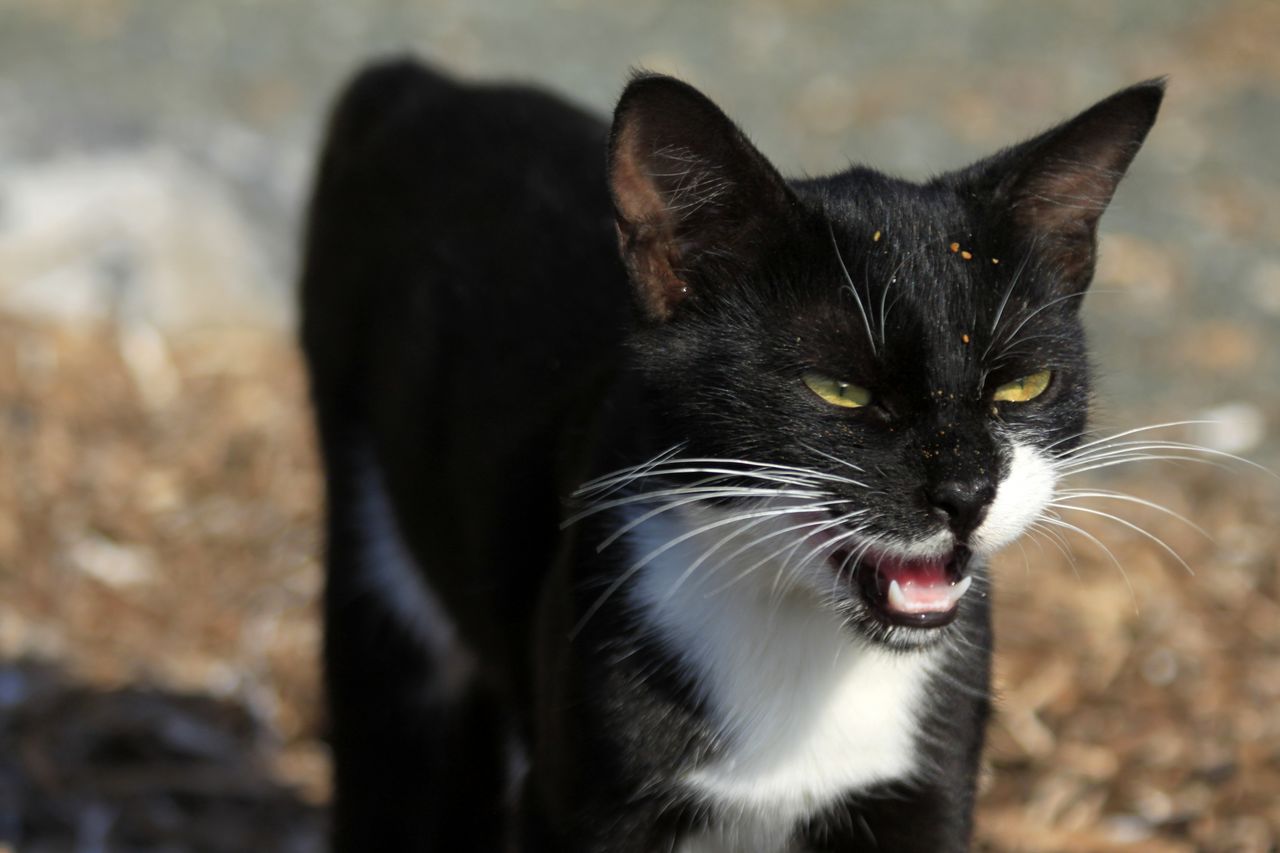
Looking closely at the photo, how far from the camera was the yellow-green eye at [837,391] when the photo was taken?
185 cm

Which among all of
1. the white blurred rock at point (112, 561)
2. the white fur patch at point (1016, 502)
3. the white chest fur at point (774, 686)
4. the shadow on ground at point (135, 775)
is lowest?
the shadow on ground at point (135, 775)

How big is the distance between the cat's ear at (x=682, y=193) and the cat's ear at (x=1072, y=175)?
12.3 inches

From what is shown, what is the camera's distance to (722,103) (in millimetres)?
5949

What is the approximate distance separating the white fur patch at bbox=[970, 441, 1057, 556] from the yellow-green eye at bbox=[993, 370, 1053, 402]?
0.20ft

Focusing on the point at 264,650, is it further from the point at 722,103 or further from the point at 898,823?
the point at 722,103

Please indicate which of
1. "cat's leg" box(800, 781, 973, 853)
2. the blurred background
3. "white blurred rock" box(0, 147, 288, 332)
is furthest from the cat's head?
"white blurred rock" box(0, 147, 288, 332)

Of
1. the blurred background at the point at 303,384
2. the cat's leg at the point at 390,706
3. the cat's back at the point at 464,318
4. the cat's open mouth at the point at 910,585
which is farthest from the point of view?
the blurred background at the point at 303,384

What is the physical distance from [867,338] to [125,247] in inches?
135

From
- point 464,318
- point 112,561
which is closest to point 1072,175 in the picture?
point 464,318

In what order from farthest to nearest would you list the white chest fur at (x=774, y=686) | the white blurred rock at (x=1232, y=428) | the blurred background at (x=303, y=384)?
the white blurred rock at (x=1232, y=428) < the blurred background at (x=303, y=384) < the white chest fur at (x=774, y=686)

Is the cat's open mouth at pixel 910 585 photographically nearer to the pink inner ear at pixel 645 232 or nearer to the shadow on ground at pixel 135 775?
the pink inner ear at pixel 645 232

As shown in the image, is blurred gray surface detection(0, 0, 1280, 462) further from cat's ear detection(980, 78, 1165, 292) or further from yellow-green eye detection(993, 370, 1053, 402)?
yellow-green eye detection(993, 370, 1053, 402)

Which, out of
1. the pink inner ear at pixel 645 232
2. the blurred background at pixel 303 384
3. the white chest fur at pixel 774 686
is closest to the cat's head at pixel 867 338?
the pink inner ear at pixel 645 232

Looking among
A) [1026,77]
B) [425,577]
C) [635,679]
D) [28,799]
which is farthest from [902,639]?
[1026,77]
